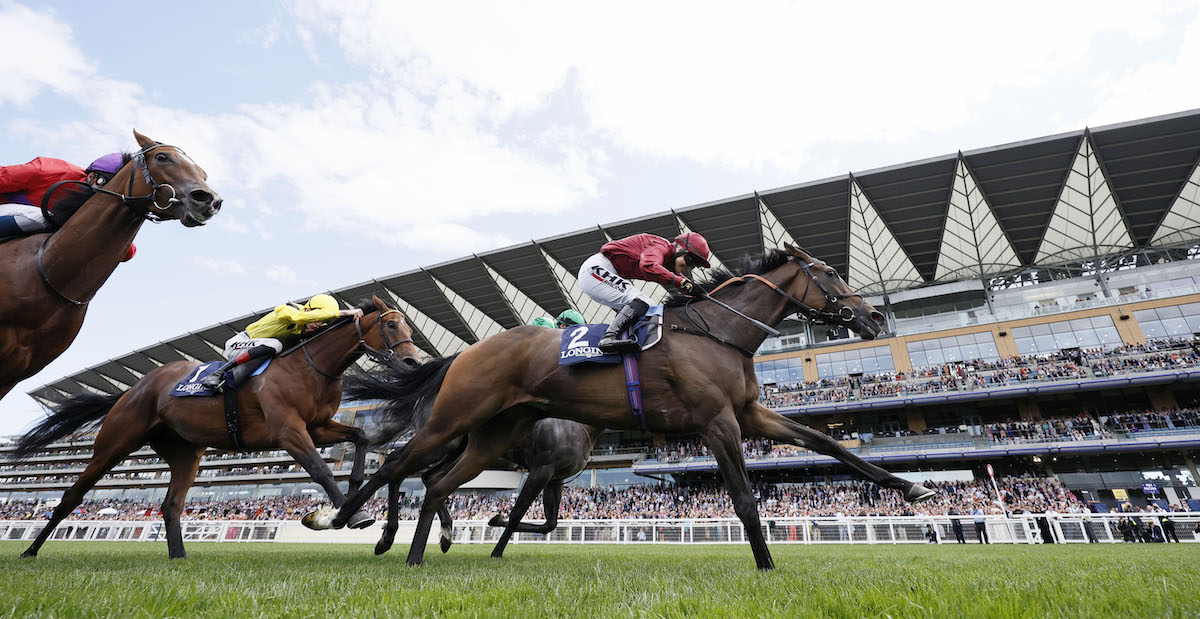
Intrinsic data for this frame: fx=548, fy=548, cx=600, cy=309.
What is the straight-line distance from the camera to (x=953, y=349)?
3441 cm

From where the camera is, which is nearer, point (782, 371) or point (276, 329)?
point (276, 329)

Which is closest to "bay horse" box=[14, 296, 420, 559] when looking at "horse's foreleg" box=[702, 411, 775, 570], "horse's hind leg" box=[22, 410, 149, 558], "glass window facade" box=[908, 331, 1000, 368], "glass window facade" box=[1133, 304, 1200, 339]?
"horse's hind leg" box=[22, 410, 149, 558]

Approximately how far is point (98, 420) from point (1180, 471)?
38794 millimetres

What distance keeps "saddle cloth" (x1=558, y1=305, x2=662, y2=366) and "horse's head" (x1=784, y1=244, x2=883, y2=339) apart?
4.46 feet

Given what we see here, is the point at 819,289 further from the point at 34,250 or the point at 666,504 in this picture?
the point at 666,504

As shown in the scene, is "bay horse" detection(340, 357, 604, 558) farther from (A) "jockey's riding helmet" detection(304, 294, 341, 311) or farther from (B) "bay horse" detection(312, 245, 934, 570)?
(B) "bay horse" detection(312, 245, 934, 570)

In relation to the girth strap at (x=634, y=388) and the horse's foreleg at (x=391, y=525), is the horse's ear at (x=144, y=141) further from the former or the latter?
the girth strap at (x=634, y=388)

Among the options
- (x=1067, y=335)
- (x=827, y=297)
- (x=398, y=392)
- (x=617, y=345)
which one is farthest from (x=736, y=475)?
(x=1067, y=335)

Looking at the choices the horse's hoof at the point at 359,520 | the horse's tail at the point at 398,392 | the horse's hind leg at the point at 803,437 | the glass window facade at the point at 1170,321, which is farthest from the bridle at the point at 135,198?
the glass window facade at the point at 1170,321

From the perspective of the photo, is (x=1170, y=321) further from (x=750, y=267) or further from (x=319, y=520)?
(x=319, y=520)

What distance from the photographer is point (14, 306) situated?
11.3ft

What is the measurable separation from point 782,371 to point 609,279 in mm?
35844

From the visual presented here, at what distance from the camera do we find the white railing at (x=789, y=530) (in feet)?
44.9

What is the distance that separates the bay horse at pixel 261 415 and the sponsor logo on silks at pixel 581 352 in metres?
A: 2.80
